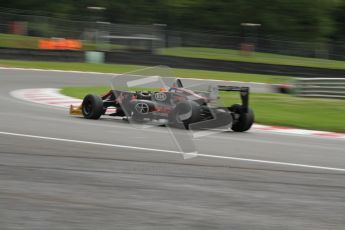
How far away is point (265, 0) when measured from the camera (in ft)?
149

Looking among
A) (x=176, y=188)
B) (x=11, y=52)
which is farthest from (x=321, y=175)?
(x=11, y=52)

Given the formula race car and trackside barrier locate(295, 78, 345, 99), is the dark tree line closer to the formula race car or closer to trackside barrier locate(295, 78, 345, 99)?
trackside barrier locate(295, 78, 345, 99)

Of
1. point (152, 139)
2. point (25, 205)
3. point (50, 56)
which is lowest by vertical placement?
point (50, 56)

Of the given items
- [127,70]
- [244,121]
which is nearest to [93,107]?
[244,121]

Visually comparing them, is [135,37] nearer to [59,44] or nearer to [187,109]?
[59,44]

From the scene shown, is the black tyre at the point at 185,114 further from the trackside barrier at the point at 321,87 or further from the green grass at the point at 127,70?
the green grass at the point at 127,70

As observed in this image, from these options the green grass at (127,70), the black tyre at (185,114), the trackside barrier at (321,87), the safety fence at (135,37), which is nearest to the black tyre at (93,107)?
the black tyre at (185,114)

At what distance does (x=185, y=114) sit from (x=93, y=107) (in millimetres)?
1934

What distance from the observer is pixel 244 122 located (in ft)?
35.2

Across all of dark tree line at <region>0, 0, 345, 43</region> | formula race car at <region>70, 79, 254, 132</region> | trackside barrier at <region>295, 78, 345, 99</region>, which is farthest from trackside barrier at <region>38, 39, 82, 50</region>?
formula race car at <region>70, 79, 254, 132</region>

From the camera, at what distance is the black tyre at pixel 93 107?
11445mm

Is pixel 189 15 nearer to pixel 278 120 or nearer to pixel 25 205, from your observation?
pixel 278 120

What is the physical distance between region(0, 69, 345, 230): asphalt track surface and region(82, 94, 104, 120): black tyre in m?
1.22

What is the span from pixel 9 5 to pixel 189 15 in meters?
12.4
